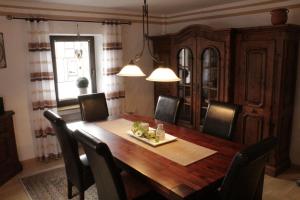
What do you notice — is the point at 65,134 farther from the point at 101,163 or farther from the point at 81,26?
the point at 81,26

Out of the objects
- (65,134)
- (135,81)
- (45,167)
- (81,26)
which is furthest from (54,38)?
(65,134)

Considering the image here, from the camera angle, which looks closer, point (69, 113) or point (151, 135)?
point (151, 135)

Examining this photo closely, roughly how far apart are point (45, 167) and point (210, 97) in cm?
256

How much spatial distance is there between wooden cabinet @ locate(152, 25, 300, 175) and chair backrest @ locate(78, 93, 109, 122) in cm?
149

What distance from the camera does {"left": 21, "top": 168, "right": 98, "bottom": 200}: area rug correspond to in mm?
2791

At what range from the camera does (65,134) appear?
7.40ft

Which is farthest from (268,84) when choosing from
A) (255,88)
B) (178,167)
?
(178,167)

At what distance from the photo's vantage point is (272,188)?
2.90 m

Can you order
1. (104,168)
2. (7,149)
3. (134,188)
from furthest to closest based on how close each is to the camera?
(7,149) < (134,188) < (104,168)

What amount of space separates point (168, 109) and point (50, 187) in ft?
5.50

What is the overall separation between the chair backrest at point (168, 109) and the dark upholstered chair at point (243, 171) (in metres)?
1.48

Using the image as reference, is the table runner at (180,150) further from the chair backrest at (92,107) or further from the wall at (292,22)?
the wall at (292,22)

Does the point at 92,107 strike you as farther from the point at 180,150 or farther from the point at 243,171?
the point at 243,171

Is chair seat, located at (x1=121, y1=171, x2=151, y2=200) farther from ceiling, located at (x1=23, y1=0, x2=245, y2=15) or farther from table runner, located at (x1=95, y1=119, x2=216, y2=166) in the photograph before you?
ceiling, located at (x1=23, y1=0, x2=245, y2=15)
